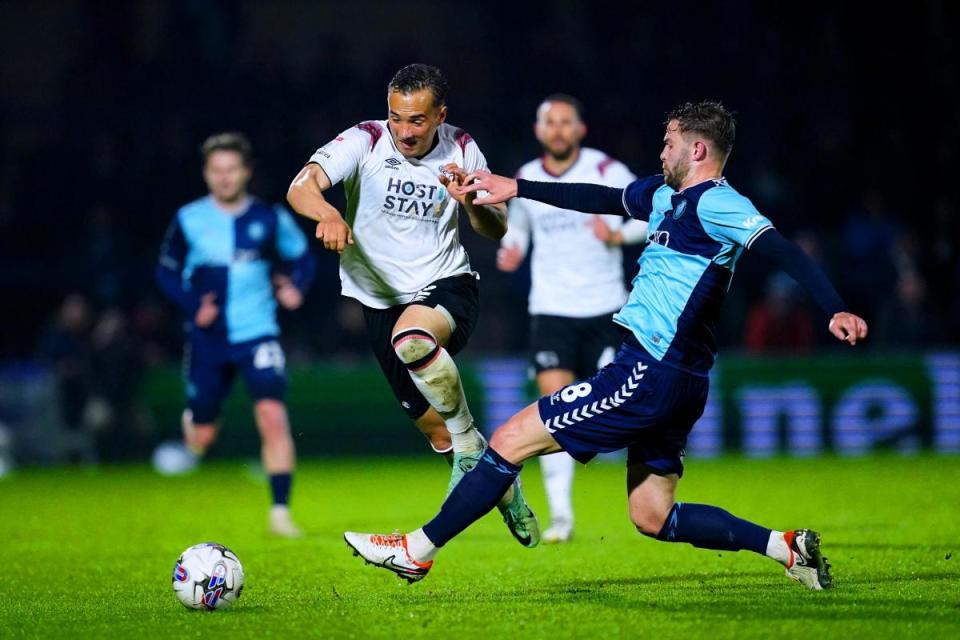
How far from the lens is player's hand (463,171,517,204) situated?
21.2ft

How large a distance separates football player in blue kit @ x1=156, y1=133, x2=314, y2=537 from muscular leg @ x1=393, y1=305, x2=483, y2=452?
10.5 feet

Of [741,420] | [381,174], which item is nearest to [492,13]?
[741,420]

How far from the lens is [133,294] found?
1898 cm

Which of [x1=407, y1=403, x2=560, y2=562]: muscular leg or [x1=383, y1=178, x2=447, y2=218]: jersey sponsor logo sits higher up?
[x1=383, y1=178, x2=447, y2=218]: jersey sponsor logo

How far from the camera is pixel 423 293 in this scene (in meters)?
7.45

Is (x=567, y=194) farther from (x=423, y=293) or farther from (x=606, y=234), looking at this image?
(x=606, y=234)

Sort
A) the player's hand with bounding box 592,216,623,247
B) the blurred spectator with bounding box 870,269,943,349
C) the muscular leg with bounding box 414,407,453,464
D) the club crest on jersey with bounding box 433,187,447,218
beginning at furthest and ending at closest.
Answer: the blurred spectator with bounding box 870,269,943,349 < the player's hand with bounding box 592,216,623,247 < the muscular leg with bounding box 414,407,453,464 < the club crest on jersey with bounding box 433,187,447,218

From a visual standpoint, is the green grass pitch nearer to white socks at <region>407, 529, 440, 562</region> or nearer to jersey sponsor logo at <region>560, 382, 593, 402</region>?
white socks at <region>407, 529, 440, 562</region>

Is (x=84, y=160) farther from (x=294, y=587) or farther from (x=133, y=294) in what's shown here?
(x=294, y=587)

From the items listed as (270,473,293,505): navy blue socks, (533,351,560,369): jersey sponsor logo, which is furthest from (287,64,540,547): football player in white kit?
(270,473,293,505): navy blue socks

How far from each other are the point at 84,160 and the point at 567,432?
51.6 feet

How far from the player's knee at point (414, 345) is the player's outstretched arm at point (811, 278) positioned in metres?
1.87

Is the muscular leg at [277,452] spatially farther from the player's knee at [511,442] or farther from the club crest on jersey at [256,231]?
the player's knee at [511,442]

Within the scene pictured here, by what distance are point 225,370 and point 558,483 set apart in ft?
9.14
